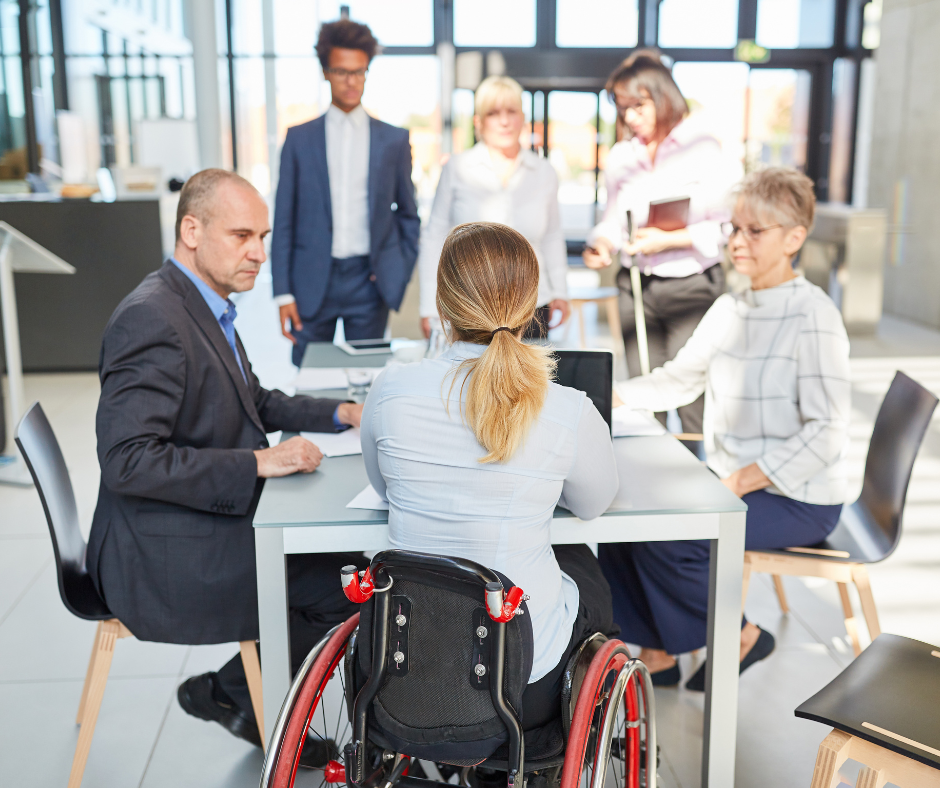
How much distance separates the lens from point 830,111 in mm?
11766

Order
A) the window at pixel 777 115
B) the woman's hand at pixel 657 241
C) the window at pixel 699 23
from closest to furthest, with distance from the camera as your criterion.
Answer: the woman's hand at pixel 657 241, the window at pixel 699 23, the window at pixel 777 115

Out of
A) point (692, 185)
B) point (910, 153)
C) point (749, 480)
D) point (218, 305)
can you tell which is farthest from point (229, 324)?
point (910, 153)

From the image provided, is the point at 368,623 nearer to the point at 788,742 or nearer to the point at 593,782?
the point at 593,782

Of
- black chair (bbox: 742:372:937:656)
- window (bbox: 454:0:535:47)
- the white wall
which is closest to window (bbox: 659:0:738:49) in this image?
window (bbox: 454:0:535:47)

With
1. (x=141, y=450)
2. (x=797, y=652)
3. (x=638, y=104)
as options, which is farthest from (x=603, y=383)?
(x=638, y=104)

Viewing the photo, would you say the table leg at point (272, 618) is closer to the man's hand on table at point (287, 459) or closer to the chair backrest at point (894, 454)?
the man's hand on table at point (287, 459)

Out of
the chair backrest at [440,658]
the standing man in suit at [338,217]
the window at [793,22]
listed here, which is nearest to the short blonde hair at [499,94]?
the standing man in suit at [338,217]

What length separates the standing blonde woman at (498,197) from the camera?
3207mm

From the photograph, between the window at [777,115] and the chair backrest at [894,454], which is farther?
the window at [777,115]

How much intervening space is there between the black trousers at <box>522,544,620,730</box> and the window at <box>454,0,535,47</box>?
10.7 meters

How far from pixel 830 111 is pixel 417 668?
12126 mm

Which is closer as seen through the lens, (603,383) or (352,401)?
(603,383)

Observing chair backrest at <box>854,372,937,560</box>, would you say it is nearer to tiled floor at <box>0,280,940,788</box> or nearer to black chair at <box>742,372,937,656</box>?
black chair at <box>742,372,937,656</box>

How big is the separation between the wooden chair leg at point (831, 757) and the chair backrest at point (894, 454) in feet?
2.65
